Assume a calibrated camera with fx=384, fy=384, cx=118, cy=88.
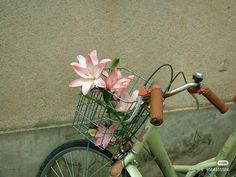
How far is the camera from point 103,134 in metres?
2.55

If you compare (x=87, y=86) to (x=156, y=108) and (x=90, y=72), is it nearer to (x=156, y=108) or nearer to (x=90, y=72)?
(x=90, y=72)

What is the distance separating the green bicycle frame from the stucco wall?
0.82 meters

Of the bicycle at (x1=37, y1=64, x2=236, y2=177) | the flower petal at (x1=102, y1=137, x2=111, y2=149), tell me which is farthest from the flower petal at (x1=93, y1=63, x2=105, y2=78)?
the flower petal at (x1=102, y1=137, x2=111, y2=149)

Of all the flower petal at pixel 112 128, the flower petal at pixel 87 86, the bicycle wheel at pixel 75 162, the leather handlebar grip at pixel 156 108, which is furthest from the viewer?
the bicycle wheel at pixel 75 162

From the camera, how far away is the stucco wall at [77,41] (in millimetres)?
3033

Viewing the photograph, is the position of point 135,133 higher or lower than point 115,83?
lower

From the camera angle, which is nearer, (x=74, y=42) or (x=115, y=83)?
(x=115, y=83)

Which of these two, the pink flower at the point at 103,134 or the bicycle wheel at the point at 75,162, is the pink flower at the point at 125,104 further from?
the bicycle wheel at the point at 75,162

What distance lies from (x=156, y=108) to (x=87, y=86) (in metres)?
0.47

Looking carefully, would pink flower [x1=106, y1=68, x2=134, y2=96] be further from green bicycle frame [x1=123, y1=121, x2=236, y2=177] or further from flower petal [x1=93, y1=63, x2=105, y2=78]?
green bicycle frame [x1=123, y1=121, x2=236, y2=177]

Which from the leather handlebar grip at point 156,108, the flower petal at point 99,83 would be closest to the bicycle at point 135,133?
the leather handlebar grip at point 156,108

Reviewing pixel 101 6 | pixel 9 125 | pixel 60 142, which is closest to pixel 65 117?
pixel 60 142

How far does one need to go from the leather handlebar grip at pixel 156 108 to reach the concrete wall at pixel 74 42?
1.12 meters

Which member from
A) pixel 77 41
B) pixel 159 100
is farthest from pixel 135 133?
pixel 77 41
